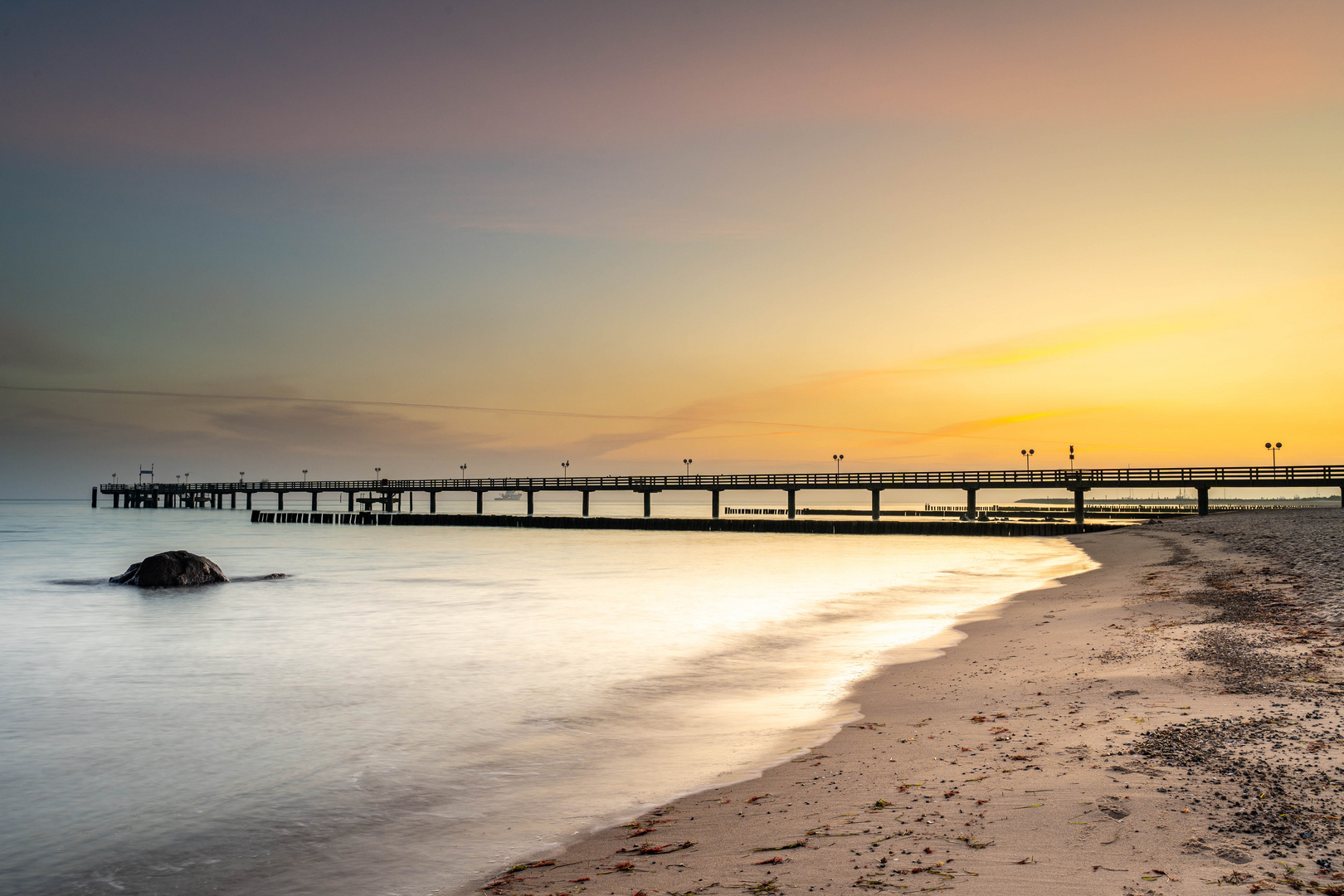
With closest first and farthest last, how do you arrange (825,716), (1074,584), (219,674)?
A: (825,716) < (219,674) < (1074,584)

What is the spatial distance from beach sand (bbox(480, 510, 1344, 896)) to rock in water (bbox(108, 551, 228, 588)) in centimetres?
2546

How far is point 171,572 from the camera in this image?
27.9 meters

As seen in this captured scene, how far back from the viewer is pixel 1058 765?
20.6 ft

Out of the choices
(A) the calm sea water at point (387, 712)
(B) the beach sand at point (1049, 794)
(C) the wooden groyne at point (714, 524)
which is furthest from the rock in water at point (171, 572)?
(C) the wooden groyne at point (714, 524)

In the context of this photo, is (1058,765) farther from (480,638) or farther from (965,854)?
(480,638)

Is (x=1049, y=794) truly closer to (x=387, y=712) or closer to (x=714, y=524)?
(x=387, y=712)

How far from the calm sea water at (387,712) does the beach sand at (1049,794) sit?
95 centimetres

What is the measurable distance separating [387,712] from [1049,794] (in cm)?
903

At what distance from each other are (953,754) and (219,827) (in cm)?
636

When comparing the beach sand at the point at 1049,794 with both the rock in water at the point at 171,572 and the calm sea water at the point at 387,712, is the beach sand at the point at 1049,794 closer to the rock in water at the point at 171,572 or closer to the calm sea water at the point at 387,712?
the calm sea water at the point at 387,712

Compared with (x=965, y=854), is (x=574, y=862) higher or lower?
lower

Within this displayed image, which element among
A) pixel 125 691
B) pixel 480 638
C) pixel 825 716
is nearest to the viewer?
pixel 825 716

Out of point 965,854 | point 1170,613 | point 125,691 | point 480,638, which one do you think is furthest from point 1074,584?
point 125,691

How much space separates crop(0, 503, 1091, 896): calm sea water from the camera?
672 cm
